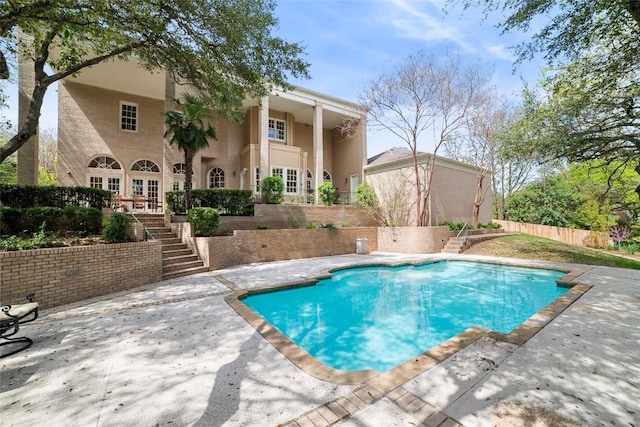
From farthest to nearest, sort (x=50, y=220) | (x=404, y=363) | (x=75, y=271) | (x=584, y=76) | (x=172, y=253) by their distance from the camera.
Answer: (x=172, y=253)
(x=50, y=220)
(x=584, y=76)
(x=75, y=271)
(x=404, y=363)

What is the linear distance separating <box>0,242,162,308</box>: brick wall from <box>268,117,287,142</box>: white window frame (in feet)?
42.6

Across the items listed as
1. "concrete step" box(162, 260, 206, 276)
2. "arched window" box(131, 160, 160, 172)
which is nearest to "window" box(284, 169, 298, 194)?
"arched window" box(131, 160, 160, 172)

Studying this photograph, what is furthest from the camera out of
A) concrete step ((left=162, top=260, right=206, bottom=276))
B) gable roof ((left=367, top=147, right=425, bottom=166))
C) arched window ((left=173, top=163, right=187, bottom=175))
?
gable roof ((left=367, top=147, right=425, bottom=166))

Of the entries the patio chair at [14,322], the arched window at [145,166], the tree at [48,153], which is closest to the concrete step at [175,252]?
the patio chair at [14,322]

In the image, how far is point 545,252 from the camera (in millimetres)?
12758

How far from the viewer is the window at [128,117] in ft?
52.2

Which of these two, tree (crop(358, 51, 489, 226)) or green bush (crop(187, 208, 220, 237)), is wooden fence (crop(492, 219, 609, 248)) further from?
green bush (crop(187, 208, 220, 237))

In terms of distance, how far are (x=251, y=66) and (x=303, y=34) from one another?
2.25 meters

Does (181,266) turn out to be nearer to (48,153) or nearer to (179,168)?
(179,168)

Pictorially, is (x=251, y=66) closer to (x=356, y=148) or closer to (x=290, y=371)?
(x=290, y=371)

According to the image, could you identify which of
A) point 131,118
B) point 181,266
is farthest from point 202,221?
point 131,118

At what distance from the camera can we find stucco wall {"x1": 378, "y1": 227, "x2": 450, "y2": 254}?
14.7 meters

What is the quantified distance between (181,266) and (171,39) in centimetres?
664

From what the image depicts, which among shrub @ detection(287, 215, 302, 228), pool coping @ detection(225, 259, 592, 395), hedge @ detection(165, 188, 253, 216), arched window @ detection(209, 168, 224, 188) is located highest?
arched window @ detection(209, 168, 224, 188)
